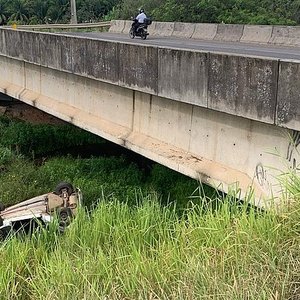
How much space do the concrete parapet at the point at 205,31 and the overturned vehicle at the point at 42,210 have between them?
12574 millimetres

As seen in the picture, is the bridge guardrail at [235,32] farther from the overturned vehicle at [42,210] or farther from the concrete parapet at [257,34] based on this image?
the overturned vehicle at [42,210]

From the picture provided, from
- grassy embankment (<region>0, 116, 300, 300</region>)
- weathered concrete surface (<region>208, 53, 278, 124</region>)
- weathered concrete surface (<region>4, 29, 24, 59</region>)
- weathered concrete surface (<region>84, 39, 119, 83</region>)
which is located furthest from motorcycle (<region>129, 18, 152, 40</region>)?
grassy embankment (<region>0, 116, 300, 300</region>)

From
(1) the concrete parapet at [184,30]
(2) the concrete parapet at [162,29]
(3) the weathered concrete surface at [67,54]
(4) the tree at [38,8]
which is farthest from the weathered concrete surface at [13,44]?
(4) the tree at [38,8]

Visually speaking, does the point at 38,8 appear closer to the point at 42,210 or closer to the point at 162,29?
the point at 162,29

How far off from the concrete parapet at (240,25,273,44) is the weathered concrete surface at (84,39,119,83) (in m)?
9.34

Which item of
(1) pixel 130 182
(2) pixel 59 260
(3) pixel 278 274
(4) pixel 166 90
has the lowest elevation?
(1) pixel 130 182

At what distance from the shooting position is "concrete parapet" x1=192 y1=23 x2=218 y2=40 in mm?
20844

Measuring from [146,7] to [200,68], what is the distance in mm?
38492

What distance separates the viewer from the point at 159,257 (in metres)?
4.96

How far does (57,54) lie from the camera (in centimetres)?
1169

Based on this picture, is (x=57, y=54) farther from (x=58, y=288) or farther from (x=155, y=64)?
(x=58, y=288)

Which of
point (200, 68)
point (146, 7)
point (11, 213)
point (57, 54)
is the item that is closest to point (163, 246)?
point (200, 68)

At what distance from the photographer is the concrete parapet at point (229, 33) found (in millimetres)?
19375

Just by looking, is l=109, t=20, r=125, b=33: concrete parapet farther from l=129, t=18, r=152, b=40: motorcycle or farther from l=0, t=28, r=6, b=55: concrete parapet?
l=0, t=28, r=6, b=55: concrete parapet
